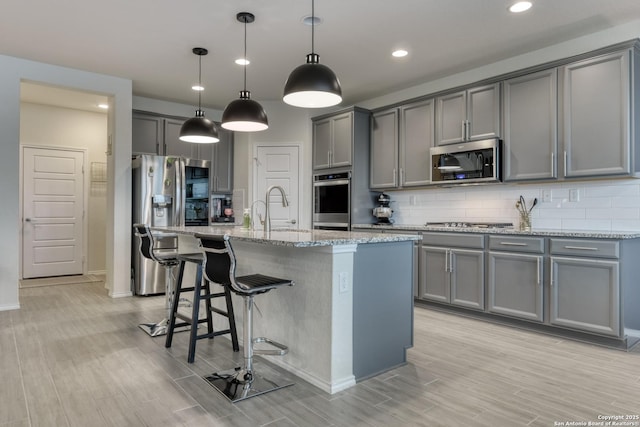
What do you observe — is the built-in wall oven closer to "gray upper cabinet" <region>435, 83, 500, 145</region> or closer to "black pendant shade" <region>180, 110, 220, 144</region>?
"gray upper cabinet" <region>435, 83, 500, 145</region>

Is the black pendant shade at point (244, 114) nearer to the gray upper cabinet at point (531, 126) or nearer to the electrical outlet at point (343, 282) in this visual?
the electrical outlet at point (343, 282)

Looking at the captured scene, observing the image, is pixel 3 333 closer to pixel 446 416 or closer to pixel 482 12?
pixel 446 416

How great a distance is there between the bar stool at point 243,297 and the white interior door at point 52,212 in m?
5.26

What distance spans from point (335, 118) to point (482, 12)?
252 centimetres

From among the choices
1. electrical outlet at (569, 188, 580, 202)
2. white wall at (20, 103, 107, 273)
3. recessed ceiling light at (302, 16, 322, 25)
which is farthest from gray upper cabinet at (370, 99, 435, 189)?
white wall at (20, 103, 107, 273)

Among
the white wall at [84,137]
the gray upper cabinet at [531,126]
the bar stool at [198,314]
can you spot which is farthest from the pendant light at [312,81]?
the white wall at [84,137]

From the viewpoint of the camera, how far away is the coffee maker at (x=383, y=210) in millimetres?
5285

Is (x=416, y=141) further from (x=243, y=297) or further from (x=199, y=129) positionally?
(x=243, y=297)

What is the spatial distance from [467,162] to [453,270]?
1.14 meters

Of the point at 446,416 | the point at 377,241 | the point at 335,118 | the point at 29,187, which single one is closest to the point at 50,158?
the point at 29,187

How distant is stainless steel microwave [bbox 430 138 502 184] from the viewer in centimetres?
411

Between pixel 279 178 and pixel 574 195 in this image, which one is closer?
pixel 574 195

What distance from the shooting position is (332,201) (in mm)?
5570

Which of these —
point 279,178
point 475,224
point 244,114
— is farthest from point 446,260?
point 279,178
